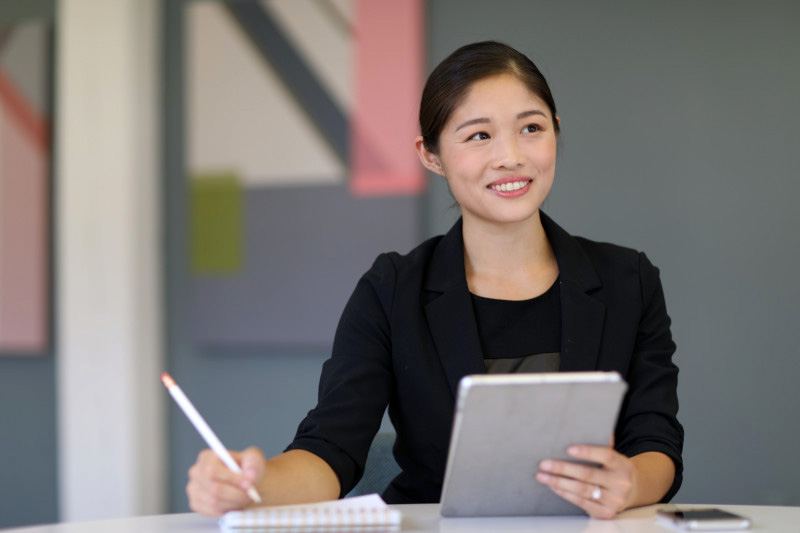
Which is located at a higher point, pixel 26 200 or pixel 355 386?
pixel 26 200

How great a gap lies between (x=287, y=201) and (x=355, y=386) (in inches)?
69.8

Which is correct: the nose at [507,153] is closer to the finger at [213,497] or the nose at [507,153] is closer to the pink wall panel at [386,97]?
the finger at [213,497]

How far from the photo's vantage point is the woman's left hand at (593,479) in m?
1.00

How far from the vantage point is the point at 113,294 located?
10.3ft

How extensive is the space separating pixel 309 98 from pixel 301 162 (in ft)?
0.75

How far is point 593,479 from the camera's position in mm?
1019

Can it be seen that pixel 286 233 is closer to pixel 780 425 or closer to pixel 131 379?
pixel 131 379

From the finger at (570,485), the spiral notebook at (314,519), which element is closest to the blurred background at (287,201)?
the finger at (570,485)

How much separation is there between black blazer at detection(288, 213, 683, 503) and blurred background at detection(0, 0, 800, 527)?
1.33 meters

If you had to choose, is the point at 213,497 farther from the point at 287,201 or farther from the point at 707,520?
the point at 287,201

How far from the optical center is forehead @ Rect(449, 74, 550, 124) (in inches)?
57.2

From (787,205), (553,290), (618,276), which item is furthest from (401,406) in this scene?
(787,205)

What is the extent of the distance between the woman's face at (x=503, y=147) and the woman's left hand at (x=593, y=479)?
54cm

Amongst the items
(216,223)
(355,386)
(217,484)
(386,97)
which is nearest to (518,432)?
(217,484)
